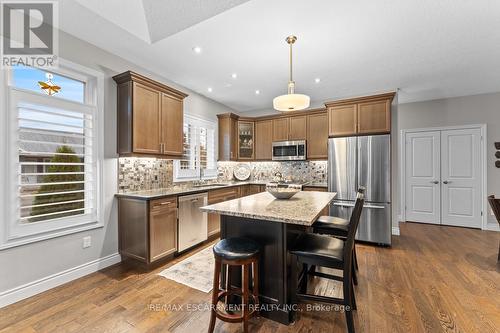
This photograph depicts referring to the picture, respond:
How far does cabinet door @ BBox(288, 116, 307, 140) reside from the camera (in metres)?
4.86

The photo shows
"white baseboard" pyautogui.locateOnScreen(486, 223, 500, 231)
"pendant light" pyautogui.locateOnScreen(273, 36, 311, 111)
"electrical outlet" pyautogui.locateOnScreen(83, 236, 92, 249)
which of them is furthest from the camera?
"white baseboard" pyautogui.locateOnScreen(486, 223, 500, 231)

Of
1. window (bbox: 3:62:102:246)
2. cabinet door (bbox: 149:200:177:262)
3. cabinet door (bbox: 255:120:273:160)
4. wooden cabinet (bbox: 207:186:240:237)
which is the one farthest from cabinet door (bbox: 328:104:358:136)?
window (bbox: 3:62:102:246)

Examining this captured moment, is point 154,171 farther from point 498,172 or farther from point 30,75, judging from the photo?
point 498,172

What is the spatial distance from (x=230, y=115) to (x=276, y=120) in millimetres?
1066

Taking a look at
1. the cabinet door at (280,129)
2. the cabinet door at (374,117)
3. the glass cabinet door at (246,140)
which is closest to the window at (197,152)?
the glass cabinet door at (246,140)

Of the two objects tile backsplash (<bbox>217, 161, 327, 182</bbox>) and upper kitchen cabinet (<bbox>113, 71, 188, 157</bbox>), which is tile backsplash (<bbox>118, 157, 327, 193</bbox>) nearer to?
tile backsplash (<bbox>217, 161, 327, 182</bbox>)

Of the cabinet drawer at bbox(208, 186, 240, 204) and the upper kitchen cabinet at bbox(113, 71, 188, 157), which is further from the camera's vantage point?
the cabinet drawer at bbox(208, 186, 240, 204)

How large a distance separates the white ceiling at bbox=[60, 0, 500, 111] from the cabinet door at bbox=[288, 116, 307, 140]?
3.26 ft

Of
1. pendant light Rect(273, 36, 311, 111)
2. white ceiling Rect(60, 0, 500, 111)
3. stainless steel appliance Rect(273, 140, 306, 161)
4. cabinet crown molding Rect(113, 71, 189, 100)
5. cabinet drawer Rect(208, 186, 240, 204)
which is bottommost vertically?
cabinet drawer Rect(208, 186, 240, 204)

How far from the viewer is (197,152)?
4562 mm

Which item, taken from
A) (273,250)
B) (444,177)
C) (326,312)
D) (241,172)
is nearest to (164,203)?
(273,250)

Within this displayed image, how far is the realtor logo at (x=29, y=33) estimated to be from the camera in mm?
2135

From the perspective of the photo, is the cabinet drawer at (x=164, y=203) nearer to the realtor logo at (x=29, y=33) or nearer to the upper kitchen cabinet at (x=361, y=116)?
the realtor logo at (x=29, y=33)

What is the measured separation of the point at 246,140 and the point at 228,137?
0.53 metres
